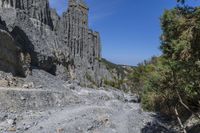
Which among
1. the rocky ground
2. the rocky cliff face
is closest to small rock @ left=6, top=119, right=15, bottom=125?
the rocky ground

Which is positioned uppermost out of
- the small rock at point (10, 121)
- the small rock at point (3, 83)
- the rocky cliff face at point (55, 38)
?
the rocky cliff face at point (55, 38)

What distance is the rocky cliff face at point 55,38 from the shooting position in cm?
9881

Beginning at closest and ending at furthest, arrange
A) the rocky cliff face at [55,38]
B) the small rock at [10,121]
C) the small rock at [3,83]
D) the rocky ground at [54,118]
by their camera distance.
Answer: the rocky ground at [54,118]
the small rock at [10,121]
the small rock at [3,83]
the rocky cliff face at [55,38]

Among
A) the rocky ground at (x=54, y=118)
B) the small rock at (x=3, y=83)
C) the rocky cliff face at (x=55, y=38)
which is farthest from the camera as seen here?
the rocky cliff face at (x=55, y=38)

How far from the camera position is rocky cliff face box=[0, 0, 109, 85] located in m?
98.8

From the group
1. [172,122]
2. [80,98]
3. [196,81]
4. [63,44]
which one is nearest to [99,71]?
[63,44]

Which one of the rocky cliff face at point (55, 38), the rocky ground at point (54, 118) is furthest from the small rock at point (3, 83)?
the rocky cliff face at point (55, 38)

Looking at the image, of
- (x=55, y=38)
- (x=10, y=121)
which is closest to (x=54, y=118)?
(x=10, y=121)

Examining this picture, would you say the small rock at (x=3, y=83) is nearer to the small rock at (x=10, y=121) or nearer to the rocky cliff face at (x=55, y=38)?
the rocky cliff face at (x=55, y=38)

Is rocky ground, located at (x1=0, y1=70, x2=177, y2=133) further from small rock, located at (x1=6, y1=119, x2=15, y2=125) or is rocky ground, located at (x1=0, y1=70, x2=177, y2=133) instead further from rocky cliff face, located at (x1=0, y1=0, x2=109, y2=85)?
rocky cliff face, located at (x1=0, y1=0, x2=109, y2=85)

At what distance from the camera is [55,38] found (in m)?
123

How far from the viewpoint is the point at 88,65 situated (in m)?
152

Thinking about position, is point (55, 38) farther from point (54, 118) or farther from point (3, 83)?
point (54, 118)

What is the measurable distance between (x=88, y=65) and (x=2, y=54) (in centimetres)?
7732
